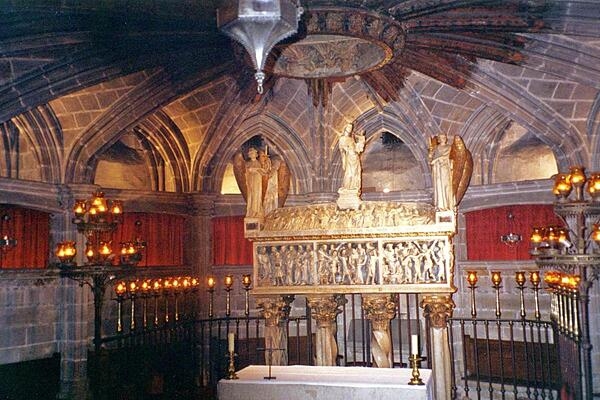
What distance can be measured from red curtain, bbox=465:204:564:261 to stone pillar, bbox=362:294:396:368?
149 inches

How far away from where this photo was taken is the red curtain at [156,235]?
36.1ft

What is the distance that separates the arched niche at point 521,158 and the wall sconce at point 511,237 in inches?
27.7

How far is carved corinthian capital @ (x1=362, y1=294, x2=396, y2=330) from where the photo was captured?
7.84 metres

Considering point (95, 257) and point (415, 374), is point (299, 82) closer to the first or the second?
point (95, 257)

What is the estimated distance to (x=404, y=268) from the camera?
7.73m

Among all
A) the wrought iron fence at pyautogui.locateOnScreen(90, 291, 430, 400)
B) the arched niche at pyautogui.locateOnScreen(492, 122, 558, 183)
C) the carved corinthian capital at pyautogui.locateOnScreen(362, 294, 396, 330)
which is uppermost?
the arched niche at pyautogui.locateOnScreen(492, 122, 558, 183)

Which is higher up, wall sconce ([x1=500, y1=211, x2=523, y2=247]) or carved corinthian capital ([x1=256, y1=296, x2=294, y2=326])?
wall sconce ([x1=500, y1=211, x2=523, y2=247])

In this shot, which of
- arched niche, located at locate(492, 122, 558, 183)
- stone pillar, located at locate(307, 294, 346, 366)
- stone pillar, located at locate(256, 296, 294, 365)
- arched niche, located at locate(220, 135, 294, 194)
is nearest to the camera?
stone pillar, located at locate(307, 294, 346, 366)

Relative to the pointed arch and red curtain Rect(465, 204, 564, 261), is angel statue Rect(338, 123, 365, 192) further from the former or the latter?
red curtain Rect(465, 204, 564, 261)

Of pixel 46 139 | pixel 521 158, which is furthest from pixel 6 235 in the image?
pixel 521 158

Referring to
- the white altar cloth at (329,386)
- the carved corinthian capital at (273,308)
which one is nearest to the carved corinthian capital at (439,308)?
the white altar cloth at (329,386)

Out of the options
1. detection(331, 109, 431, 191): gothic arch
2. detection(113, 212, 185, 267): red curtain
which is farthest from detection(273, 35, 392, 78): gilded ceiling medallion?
detection(113, 212, 185, 267): red curtain

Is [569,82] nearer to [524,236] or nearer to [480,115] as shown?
[480,115]

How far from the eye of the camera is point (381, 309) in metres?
7.85
